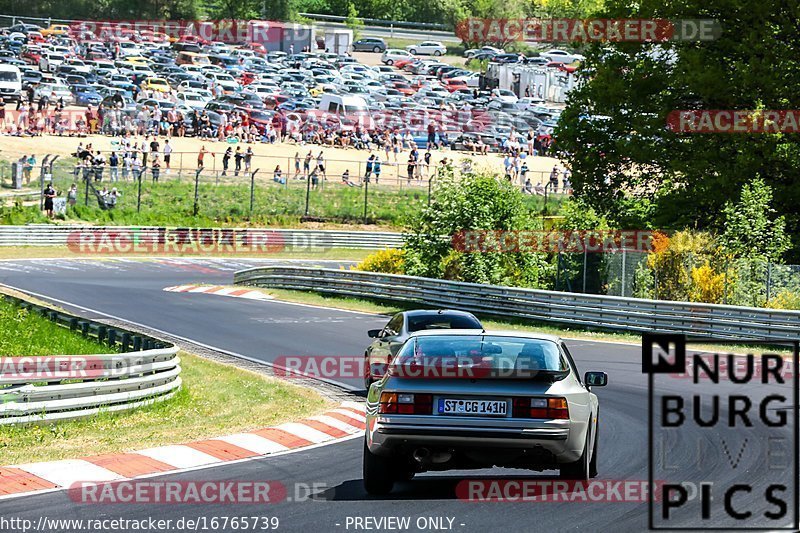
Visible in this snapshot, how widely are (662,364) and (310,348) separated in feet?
58.8

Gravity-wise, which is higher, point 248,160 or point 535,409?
point 535,409

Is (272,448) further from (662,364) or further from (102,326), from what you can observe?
(102,326)

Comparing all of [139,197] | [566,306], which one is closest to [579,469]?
[566,306]

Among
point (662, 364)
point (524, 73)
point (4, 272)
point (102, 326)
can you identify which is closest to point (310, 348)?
point (102, 326)

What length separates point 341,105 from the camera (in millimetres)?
77062

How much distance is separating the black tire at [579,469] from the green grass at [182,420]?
16.0ft

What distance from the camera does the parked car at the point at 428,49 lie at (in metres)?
110

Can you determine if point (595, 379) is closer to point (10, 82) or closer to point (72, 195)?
point (72, 195)

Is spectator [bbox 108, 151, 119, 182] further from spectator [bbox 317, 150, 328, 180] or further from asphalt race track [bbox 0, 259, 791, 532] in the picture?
asphalt race track [bbox 0, 259, 791, 532]

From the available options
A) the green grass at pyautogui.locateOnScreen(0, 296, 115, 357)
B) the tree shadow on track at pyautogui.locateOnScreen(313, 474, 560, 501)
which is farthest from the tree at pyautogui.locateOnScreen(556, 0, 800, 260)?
the tree shadow on track at pyautogui.locateOnScreen(313, 474, 560, 501)

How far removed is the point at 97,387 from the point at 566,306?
56.2 feet

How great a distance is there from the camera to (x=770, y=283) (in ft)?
96.7

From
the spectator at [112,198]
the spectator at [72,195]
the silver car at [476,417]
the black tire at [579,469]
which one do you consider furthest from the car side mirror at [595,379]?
the spectator at [72,195]

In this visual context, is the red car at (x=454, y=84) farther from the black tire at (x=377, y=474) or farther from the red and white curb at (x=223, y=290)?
the black tire at (x=377, y=474)
